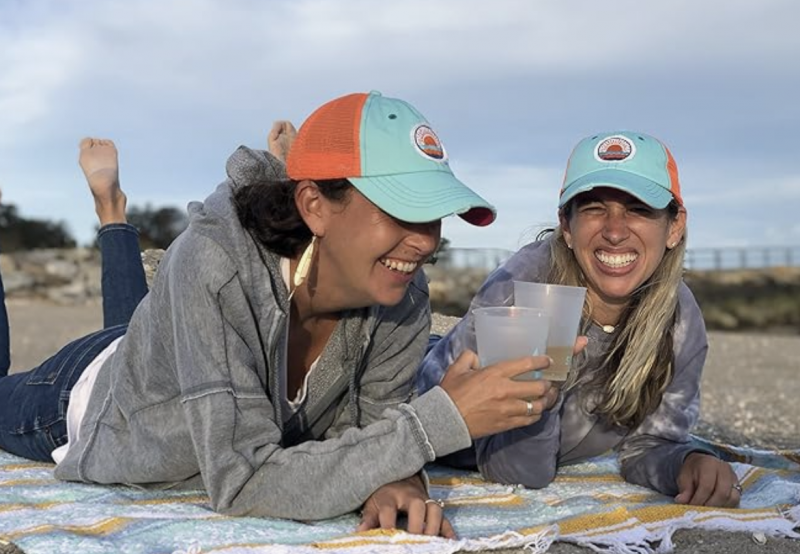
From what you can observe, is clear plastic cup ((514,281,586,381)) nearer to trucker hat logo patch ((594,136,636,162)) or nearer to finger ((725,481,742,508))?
trucker hat logo patch ((594,136,636,162))

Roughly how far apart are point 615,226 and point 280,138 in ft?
6.40

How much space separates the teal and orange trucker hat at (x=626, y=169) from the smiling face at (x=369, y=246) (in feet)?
2.92

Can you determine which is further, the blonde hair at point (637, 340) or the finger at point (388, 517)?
the blonde hair at point (637, 340)

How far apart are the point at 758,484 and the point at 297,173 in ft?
8.22

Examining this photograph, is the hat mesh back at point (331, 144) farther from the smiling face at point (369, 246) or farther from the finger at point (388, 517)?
the finger at point (388, 517)

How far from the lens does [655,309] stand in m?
3.94

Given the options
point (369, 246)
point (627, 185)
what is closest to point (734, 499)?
point (627, 185)

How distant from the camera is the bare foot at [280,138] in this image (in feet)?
16.4

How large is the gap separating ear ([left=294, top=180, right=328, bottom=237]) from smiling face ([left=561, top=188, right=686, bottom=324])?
1187 millimetres

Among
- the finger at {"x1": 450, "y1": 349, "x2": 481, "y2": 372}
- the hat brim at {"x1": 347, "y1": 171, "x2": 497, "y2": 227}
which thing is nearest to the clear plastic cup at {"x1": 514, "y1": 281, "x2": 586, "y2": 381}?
the finger at {"x1": 450, "y1": 349, "x2": 481, "y2": 372}

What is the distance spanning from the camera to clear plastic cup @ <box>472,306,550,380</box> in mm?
3061

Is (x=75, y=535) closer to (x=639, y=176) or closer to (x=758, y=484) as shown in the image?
(x=639, y=176)

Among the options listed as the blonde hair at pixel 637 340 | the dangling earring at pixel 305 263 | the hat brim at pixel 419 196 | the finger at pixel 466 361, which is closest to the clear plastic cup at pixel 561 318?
the finger at pixel 466 361

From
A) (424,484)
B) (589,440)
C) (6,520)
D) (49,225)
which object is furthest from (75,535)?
(49,225)
